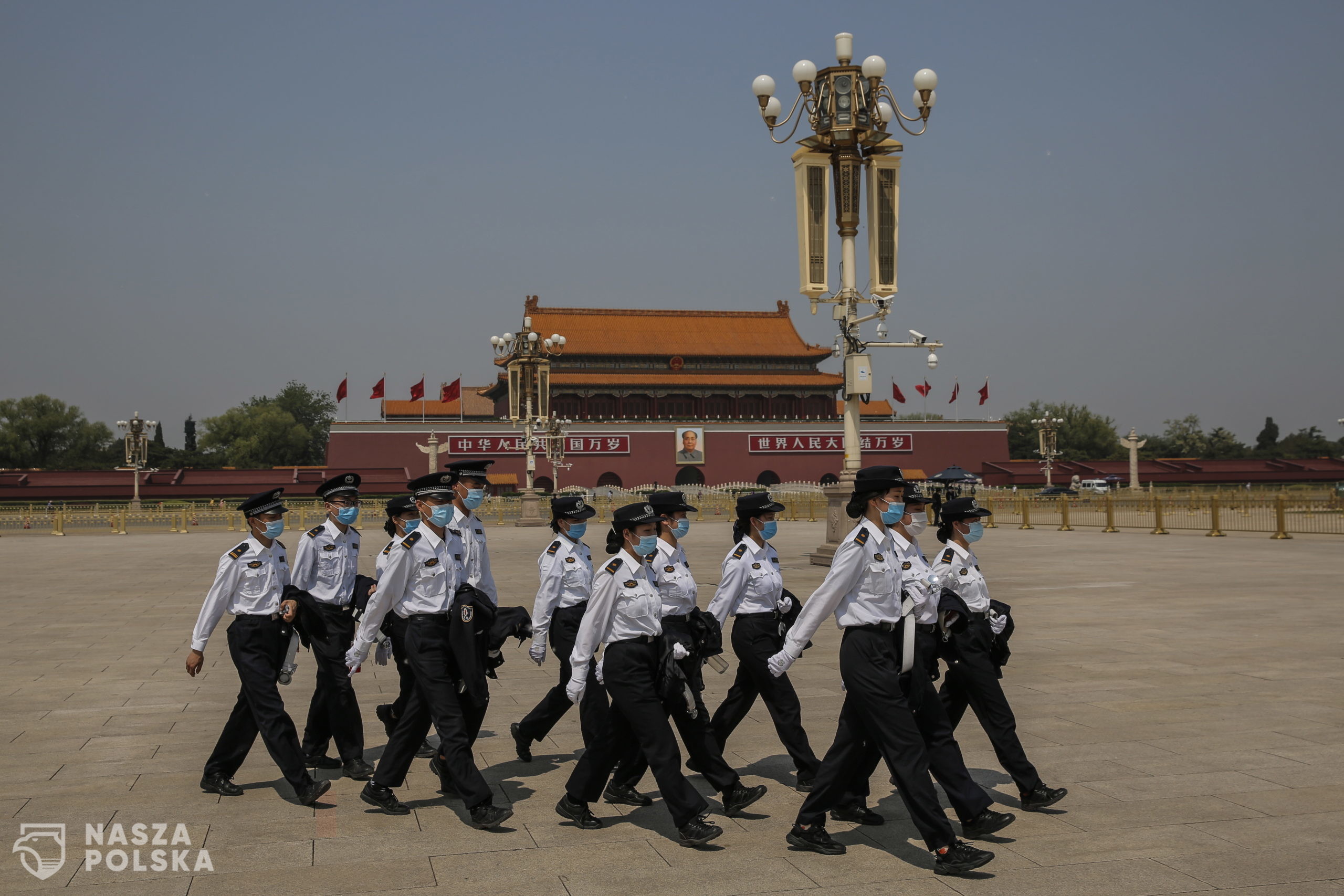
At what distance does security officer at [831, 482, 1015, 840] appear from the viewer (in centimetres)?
468

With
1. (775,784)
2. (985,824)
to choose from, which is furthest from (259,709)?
(985,824)

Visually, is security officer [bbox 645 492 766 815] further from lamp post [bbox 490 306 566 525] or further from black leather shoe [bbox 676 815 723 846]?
lamp post [bbox 490 306 566 525]

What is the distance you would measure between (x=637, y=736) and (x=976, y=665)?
1.69m

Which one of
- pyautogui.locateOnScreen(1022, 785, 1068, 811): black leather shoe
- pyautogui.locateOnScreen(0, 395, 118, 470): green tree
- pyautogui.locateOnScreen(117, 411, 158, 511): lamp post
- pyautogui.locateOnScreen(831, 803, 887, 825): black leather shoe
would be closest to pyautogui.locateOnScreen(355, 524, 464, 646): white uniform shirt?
pyautogui.locateOnScreen(831, 803, 887, 825): black leather shoe

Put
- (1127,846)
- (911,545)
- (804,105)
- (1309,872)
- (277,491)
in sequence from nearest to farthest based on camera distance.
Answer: (1309,872), (1127,846), (911,545), (277,491), (804,105)

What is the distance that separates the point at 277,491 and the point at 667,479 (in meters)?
56.0

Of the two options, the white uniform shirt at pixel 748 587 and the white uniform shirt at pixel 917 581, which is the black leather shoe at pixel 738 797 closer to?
the white uniform shirt at pixel 748 587

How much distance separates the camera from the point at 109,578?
1814cm

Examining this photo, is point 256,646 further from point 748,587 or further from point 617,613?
point 748,587

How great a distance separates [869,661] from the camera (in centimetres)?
470

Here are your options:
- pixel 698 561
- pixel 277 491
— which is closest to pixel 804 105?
pixel 698 561

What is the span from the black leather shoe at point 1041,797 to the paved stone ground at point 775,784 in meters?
0.10

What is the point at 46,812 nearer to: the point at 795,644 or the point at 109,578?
the point at 795,644

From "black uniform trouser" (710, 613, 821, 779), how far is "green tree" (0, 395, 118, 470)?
79015 mm
